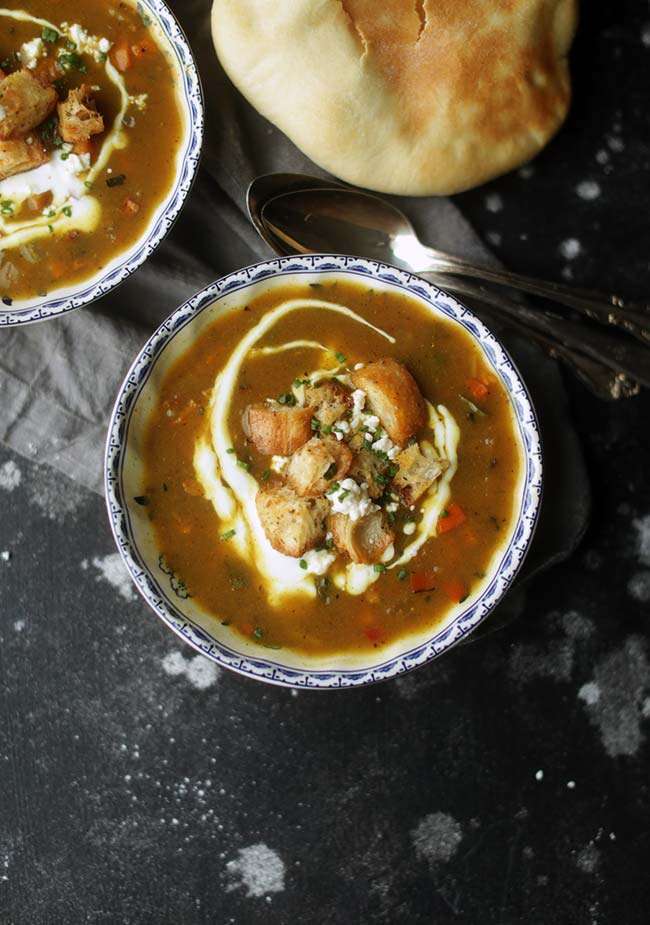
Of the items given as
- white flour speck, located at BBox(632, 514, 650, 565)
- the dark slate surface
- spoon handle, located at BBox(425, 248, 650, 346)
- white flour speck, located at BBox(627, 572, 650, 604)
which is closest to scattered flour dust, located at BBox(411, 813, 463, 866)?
the dark slate surface

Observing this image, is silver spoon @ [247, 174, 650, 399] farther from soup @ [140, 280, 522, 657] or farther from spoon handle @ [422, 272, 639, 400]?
soup @ [140, 280, 522, 657]

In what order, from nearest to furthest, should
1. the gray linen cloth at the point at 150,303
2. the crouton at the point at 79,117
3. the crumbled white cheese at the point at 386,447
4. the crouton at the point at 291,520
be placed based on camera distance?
the crouton at the point at 291,520, the crumbled white cheese at the point at 386,447, the crouton at the point at 79,117, the gray linen cloth at the point at 150,303

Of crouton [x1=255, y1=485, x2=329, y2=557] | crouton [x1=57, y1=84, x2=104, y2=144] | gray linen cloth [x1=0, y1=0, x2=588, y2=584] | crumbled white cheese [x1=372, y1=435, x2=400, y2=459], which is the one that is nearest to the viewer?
crouton [x1=255, y1=485, x2=329, y2=557]

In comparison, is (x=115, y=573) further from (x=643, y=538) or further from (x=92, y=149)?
(x=643, y=538)

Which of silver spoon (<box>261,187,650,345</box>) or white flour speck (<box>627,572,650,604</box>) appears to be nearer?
silver spoon (<box>261,187,650,345</box>)

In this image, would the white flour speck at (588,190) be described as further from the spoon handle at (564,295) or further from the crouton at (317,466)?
the crouton at (317,466)

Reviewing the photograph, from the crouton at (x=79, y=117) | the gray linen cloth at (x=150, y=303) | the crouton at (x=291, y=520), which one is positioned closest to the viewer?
the crouton at (x=291, y=520)

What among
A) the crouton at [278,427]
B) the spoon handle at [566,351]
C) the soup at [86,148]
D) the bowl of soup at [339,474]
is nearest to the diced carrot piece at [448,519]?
the bowl of soup at [339,474]

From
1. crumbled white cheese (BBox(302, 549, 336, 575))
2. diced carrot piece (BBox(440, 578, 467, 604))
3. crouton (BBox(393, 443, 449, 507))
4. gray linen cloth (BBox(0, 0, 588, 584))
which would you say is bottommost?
diced carrot piece (BBox(440, 578, 467, 604))
